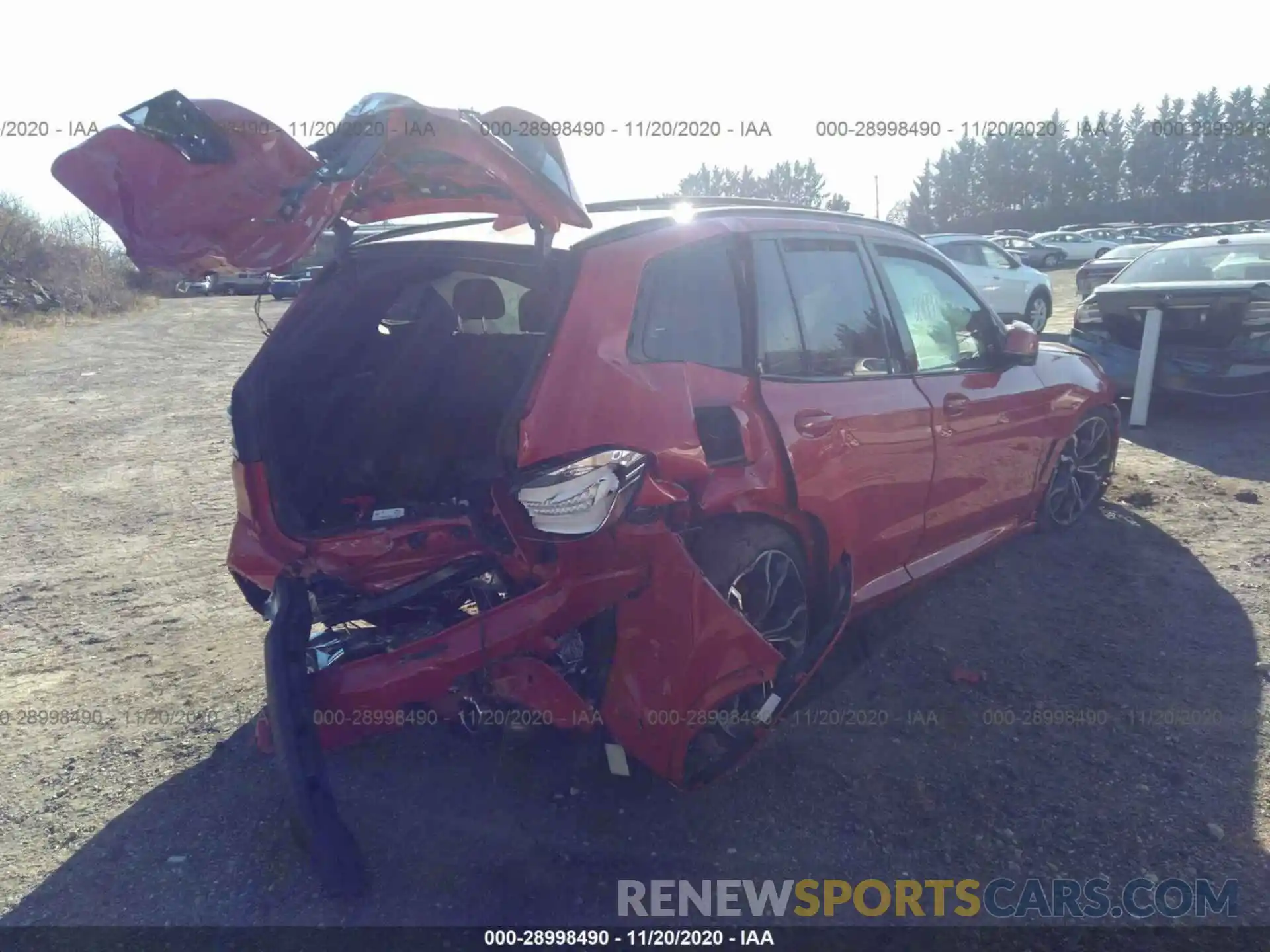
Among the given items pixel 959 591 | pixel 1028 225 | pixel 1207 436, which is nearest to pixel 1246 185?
pixel 1028 225

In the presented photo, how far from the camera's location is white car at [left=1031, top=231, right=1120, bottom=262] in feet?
119

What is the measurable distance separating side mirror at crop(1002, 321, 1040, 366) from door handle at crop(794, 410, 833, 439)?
1.57m

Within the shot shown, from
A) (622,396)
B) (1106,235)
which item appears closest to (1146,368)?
(622,396)

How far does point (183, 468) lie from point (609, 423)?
600 centimetres

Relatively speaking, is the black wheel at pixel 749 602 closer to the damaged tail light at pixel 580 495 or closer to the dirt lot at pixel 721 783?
the dirt lot at pixel 721 783

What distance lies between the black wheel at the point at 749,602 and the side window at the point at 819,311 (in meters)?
0.62

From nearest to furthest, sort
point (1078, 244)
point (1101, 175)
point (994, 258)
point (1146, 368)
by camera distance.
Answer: point (1146, 368) < point (994, 258) < point (1078, 244) < point (1101, 175)

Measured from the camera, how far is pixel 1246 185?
207 feet

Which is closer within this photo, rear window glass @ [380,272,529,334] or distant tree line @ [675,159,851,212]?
rear window glass @ [380,272,529,334]

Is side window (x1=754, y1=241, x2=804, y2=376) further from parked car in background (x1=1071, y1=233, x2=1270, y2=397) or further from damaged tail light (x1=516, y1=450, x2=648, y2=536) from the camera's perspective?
parked car in background (x1=1071, y1=233, x2=1270, y2=397)

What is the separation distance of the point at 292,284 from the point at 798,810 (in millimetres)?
2693

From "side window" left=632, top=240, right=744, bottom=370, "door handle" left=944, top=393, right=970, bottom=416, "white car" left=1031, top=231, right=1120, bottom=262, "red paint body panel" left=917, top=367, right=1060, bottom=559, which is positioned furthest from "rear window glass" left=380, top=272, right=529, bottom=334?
"white car" left=1031, top=231, right=1120, bottom=262

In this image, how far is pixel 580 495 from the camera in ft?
8.29

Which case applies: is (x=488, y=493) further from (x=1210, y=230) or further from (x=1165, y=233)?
(x=1165, y=233)
